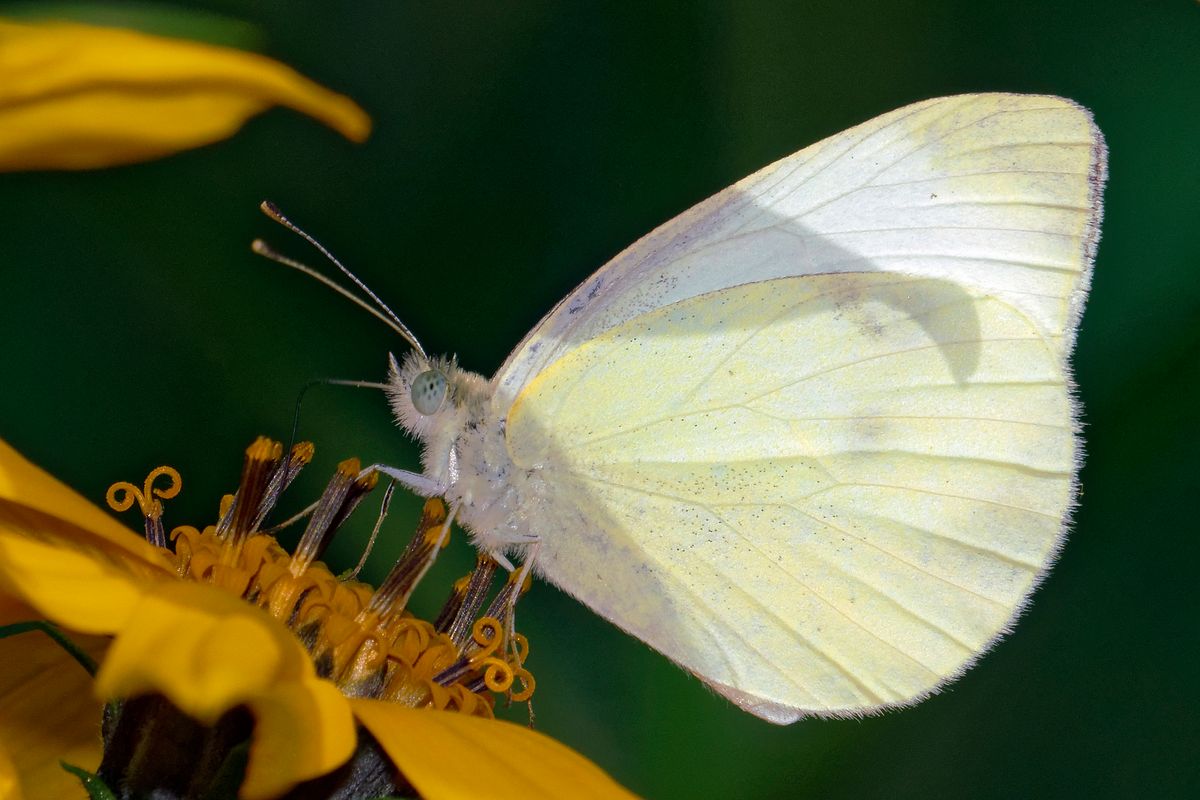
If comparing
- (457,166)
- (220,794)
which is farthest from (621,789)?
(457,166)

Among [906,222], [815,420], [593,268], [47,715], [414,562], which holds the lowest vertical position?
[47,715]

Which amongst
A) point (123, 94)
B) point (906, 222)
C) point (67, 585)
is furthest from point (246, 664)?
point (906, 222)

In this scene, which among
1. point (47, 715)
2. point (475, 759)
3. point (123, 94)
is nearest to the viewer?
point (475, 759)

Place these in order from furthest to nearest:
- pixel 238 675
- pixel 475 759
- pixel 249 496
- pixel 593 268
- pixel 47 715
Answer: pixel 593 268, pixel 249 496, pixel 47 715, pixel 475 759, pixel 238 675

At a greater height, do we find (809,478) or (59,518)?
(59,518)

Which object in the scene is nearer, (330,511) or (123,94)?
(123,94)

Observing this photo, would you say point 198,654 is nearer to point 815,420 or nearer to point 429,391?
point 429,391

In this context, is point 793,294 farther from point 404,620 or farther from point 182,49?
point 182,49

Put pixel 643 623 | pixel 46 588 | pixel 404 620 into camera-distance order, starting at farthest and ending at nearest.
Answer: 1. pixel 643 623
2. pixel 404 620
3. pixel 46 588
